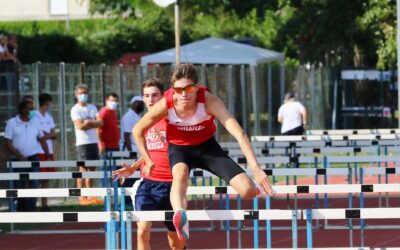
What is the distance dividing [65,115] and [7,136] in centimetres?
388

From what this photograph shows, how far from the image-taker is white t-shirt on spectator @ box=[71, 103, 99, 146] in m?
22.5

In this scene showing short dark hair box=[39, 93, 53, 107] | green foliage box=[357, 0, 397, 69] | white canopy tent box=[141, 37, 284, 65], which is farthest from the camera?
green foliage box=[357, 0, 397, 69]

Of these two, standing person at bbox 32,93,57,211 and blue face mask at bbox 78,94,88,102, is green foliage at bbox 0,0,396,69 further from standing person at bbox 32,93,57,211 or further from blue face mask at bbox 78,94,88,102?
standing person at bbox 32,93,57,211

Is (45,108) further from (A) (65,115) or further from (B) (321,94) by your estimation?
(B) (321,94)

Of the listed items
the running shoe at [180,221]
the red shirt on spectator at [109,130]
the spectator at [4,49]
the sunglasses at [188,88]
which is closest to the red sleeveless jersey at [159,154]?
the sunglasses at [188,88]

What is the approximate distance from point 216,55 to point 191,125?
83.0ft

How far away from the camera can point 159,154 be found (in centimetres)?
1228

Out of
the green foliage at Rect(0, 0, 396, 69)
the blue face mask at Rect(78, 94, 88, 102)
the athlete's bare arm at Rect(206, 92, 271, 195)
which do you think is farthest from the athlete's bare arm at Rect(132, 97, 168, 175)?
the green foliage at Rect(0, 0, 396, 69)

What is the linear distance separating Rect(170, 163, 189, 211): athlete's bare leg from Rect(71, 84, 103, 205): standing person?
35.3 feet

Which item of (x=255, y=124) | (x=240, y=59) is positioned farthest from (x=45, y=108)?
(x=240, y=59)

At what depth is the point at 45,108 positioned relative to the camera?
71.2ft

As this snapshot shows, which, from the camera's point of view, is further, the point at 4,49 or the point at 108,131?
the point at 4,49

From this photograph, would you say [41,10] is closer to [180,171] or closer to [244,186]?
[180,171]

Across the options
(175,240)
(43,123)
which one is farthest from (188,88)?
(43,123)
